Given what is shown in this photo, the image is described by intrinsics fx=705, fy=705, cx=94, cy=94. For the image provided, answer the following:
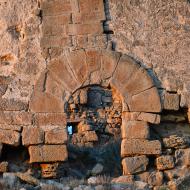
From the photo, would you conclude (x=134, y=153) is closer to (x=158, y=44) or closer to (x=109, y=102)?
(x=158, y=44)

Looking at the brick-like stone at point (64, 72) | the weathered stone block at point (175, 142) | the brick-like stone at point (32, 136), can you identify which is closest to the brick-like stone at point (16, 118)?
the brick-like stone at point (32, 136)

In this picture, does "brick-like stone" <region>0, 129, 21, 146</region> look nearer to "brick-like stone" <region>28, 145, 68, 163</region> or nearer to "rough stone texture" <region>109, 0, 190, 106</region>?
"brick-like stone" <region>28, 145, 68, 163</region>

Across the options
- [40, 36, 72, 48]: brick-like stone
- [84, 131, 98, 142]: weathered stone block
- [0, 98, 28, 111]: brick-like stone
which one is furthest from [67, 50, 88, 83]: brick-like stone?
[84, 131, 98, 142]: weathered stone block

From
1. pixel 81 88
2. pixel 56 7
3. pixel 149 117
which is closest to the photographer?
pixel 149 117

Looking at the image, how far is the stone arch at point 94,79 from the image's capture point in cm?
951

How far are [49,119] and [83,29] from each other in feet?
4.54

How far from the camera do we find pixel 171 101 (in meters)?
9.77

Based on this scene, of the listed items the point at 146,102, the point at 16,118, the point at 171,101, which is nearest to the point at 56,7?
the point at 16,118

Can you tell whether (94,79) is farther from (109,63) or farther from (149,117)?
(149,117)

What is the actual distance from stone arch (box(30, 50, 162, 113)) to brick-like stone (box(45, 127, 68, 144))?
0.28 meters

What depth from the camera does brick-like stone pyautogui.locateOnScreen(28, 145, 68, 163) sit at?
9281mm

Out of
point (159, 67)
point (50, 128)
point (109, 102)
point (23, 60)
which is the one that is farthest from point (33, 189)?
point (109, 102)

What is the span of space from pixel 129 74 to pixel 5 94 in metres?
1.72

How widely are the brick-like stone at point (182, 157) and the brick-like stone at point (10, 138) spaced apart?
2.16 m
